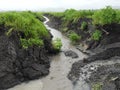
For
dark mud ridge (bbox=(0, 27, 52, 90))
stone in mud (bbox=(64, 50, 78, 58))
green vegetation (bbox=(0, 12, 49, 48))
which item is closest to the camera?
dark mud ridge (bbox=(0, 27, 52, 90))

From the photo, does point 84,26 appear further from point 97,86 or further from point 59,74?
point 97,86

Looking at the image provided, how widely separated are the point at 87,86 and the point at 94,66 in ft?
20.3

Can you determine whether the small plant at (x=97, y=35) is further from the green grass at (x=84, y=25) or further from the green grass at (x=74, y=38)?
the green grass at (x=84, y=25)

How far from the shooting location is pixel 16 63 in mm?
26656

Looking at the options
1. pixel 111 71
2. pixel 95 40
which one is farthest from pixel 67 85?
pixel 95 40

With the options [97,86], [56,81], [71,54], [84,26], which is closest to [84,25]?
[84,26]

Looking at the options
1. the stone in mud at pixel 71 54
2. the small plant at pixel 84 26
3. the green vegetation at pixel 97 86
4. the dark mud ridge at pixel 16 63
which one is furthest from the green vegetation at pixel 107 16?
the green vegetation at pixel 97 86

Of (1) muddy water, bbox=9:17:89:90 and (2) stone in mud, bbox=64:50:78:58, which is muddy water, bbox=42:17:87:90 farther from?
(2) stone in mud, bbox=64:50:78:58

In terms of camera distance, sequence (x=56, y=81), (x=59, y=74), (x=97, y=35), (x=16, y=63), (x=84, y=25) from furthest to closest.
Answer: (x=84, y=25)
(x=97, y=35)
(x=59, y=74)
(x=16, y=63)
(x=56, y=81)

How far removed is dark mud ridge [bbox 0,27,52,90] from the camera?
25297mm

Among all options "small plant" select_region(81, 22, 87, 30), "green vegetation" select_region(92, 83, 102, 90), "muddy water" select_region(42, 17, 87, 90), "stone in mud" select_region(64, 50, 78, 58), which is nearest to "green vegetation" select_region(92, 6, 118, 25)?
"muddy water" select_region(42, 17, 87, 90)

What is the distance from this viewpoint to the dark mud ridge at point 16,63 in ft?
83.0

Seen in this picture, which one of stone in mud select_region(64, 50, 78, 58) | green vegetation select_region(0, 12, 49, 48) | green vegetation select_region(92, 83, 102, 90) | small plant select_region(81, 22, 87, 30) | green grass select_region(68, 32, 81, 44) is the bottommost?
stone in mud select_region(64, 50, 78, 58)

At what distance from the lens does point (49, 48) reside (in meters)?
36.4
